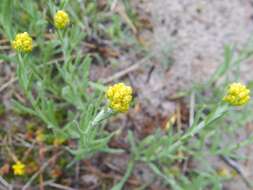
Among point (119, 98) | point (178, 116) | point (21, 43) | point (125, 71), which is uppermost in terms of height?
point (21, 43)

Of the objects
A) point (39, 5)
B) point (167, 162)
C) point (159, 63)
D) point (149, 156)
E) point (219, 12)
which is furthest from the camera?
point (219, 12)

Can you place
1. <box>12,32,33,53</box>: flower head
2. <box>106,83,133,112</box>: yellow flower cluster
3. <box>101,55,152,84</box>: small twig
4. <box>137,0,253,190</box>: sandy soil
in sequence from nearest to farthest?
<box>106,83,133,112</box>: yellow flower cluster → <box>12,32,33,53</box>: flower head → <box>101,55,152,84</box>: small twig → <box>137,0,253,190</box>: sandy soil

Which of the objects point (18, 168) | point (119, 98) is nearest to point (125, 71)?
point (18, 168)

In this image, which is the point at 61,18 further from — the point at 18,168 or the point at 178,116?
the point at 178,116

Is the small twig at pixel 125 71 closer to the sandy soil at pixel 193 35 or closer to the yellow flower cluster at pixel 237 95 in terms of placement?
the sandy soil at pixel 193 35

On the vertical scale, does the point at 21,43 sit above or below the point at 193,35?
above

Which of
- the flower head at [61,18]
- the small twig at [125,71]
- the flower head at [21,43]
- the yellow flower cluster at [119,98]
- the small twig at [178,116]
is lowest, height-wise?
the small twig at [178,116]

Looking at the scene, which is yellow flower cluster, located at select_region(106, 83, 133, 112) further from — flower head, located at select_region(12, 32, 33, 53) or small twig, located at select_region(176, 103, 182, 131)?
small twig, located at select_region(176, 103, 182, 131)

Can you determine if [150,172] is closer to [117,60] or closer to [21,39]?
[117,60]

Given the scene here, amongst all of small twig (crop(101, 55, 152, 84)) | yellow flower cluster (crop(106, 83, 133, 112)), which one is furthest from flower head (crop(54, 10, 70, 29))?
small twig (crop(101, 55, 152, 84))

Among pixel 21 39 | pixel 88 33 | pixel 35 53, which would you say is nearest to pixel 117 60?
pixel 88 33

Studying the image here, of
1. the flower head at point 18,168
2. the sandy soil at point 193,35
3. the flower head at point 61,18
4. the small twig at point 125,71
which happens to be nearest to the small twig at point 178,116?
the sandy soil at point 193,35
